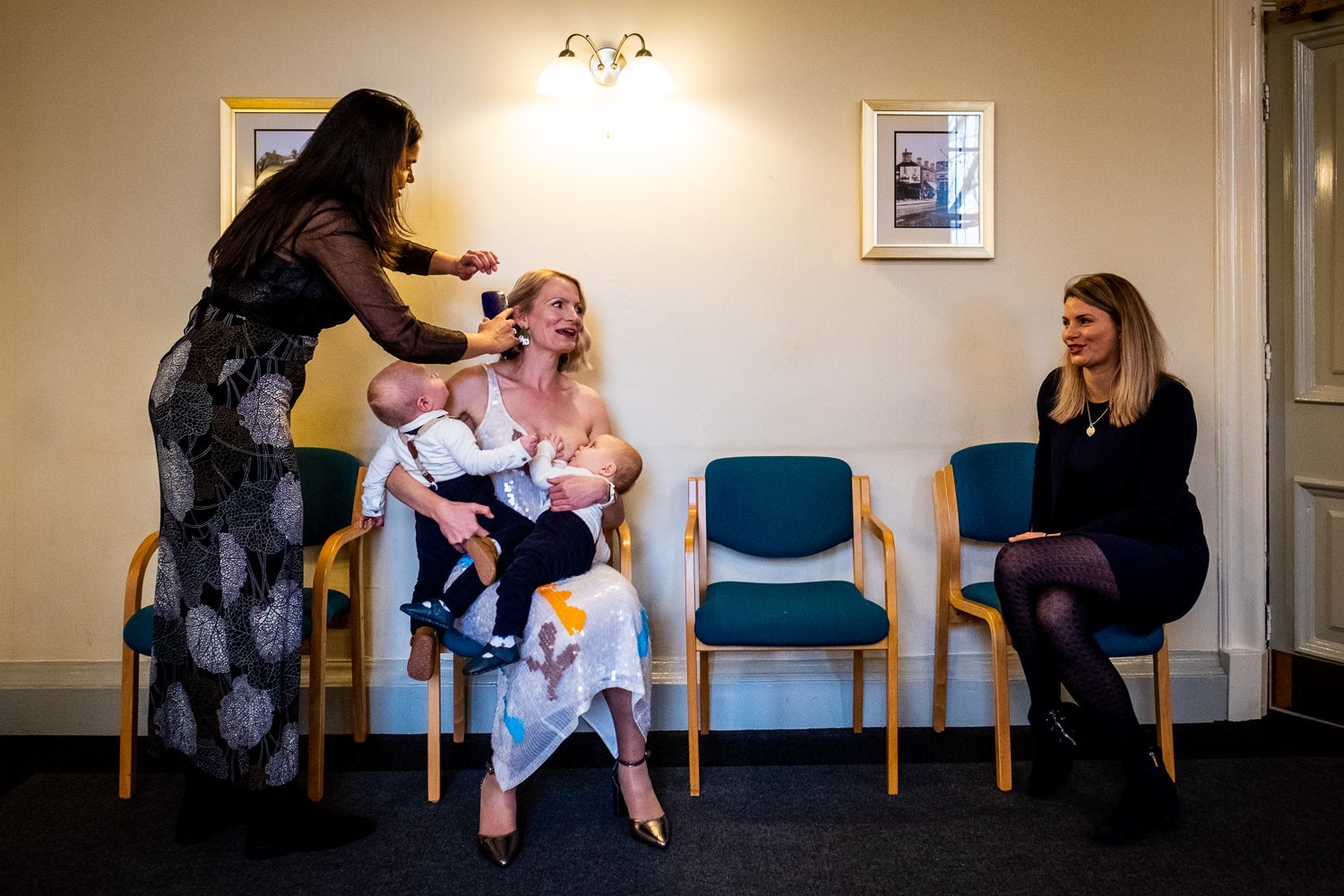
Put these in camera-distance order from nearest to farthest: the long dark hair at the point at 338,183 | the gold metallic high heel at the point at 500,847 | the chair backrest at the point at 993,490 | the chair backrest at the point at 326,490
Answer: the long dark hair at the point at 338,183 < the gold metallic high heel at the point at 500,847 < the chair backrest at the point at 326,490 < the chair backrest at the point at 993,490

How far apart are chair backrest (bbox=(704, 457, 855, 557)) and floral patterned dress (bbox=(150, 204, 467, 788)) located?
4.24 ft

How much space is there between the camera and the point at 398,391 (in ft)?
8.64

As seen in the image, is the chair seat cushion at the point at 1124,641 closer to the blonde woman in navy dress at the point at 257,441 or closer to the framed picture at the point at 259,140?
the blonde woman in navy dress at the point at 257,441

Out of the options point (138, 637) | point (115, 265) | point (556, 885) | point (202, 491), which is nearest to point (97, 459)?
point (115, 265)

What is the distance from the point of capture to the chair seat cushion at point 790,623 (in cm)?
279

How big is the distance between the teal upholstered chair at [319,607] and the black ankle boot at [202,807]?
29 cm

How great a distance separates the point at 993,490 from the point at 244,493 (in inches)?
92.6

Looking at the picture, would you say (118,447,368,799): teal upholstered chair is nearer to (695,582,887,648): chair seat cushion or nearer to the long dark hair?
the long dark hair

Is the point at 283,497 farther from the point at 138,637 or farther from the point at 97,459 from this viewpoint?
the point at 97,459

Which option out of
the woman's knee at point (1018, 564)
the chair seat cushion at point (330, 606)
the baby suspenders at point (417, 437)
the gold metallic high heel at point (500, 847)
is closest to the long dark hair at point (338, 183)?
the baby suspenders at point (417, 437)

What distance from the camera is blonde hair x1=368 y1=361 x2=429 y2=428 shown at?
2635mm

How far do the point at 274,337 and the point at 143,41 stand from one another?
1.72 m

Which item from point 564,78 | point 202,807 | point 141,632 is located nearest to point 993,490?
point 564,78

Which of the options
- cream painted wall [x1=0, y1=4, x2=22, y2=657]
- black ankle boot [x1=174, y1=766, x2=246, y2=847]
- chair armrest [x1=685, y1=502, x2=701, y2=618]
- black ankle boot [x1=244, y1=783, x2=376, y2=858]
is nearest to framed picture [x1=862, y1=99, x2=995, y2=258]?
chair armrest [x1=685, y1=502, x2=701, y2=618]
